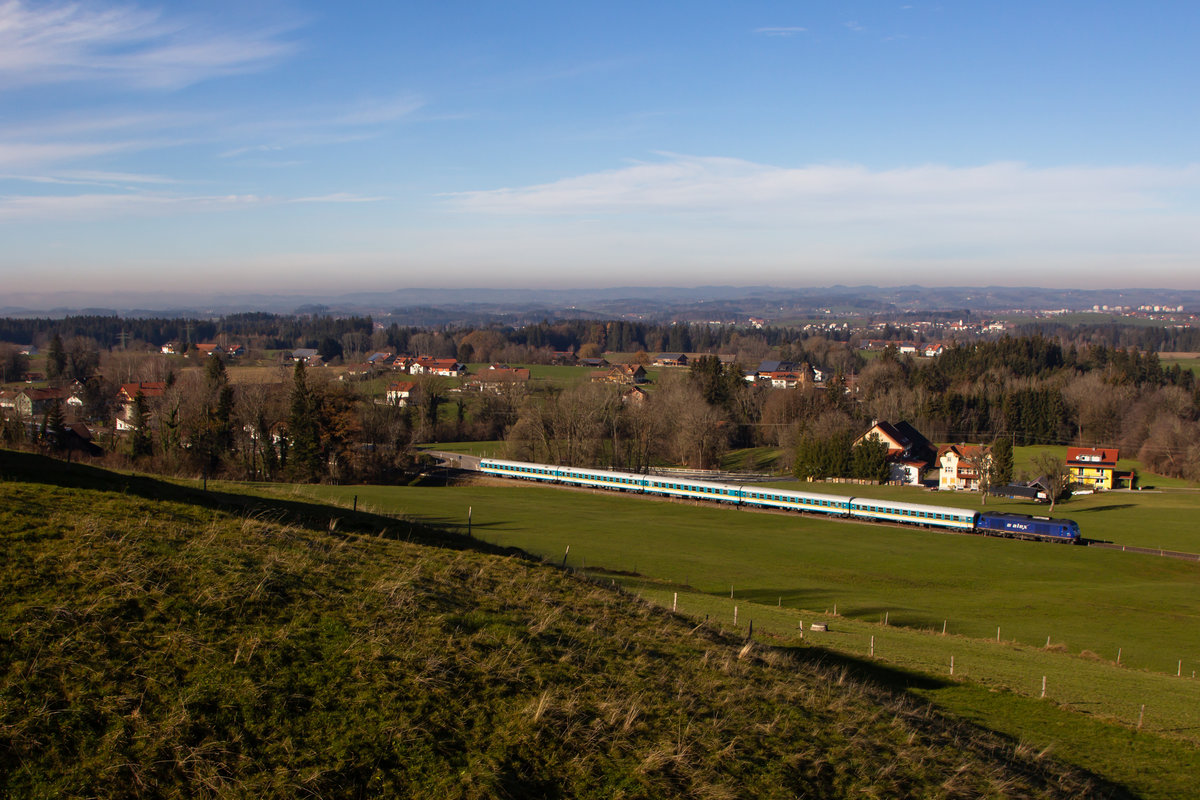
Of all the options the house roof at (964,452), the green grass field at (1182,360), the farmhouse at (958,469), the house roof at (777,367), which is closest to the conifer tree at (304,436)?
the farmhouse at (958,469)

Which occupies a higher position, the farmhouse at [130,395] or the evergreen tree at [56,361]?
the evergreen tree at [56,361]

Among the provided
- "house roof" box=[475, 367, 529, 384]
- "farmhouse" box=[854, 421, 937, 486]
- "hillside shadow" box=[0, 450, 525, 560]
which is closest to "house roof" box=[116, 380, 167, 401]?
"house roof" box=[475, 367, 529, 384]

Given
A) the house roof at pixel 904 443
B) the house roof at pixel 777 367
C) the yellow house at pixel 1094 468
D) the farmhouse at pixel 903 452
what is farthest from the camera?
the house roof at pixel 777 367

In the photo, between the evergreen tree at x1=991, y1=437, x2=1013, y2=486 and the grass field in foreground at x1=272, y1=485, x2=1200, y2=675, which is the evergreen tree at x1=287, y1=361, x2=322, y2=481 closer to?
the grass field in foreground at x1=272, y1=485, x2=1200, y2=675

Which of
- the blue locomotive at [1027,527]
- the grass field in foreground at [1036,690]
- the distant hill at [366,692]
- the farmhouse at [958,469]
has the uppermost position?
the distant hill at [366,692]

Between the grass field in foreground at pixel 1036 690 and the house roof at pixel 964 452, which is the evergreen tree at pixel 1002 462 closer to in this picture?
the house roof at pixel 964 452

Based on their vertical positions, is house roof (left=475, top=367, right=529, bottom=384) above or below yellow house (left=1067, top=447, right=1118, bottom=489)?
above

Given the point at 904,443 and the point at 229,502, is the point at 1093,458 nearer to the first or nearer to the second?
the point at 904,443
